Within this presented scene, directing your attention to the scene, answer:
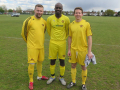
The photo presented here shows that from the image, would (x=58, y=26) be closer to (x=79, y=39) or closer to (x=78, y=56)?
(x=79, y=39)

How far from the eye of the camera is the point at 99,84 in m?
3.86

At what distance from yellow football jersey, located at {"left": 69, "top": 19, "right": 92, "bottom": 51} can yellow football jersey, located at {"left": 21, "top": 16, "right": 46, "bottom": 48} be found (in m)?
0.94

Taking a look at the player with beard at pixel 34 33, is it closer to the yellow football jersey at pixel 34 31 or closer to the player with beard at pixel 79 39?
the yellow football jersey at pixel 34 31

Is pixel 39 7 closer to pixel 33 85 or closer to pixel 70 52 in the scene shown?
pixel 70 52

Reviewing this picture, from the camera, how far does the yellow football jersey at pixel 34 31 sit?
3.49 metres

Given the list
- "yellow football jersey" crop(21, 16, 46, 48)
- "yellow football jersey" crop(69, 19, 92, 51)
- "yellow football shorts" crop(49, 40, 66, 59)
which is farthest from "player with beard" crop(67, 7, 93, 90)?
"yellow football jersey" crop(21, 16, 46, 48)

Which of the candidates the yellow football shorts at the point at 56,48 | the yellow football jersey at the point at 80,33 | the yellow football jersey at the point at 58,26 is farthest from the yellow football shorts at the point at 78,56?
the yellow football jersey at the point at 58,26

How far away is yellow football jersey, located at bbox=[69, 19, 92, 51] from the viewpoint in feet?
10.6

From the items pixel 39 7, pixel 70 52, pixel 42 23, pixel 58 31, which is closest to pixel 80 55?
pixel 70 52

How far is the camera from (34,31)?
3.50m

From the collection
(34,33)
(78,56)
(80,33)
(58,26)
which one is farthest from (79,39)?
(34,33)

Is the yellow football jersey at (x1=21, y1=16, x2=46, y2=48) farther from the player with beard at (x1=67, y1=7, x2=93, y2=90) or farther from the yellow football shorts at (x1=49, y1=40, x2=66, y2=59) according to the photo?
the player with beard at (x1=67, y1=7, x2=93, y2=90)

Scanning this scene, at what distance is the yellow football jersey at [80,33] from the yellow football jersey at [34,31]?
37.0 inches

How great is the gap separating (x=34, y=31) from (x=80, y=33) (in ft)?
4.40
